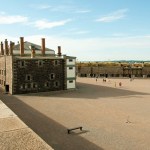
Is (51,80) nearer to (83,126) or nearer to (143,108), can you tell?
(143,108)

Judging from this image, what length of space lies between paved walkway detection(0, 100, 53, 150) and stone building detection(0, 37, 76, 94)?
27.9 metres

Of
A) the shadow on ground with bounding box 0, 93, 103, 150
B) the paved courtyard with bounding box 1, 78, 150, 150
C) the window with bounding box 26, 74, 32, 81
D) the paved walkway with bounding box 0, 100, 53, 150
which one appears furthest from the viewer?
the window with bounding box 26, 74, 32, 81

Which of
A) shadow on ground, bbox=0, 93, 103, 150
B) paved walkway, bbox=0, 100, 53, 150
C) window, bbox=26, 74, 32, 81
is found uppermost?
window, bbox=26, 74, 32, 81

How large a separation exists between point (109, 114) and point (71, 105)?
8070 millimetres

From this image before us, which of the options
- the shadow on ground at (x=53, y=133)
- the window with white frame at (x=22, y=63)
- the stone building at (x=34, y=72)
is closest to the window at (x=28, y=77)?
the stone building at (x=34, y=72)

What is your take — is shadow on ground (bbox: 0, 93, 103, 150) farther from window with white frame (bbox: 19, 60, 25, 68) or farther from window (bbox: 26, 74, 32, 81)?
window with white frame (bbox: 19, 60, 25, 68)

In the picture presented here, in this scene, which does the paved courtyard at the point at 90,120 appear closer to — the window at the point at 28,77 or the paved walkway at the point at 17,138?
the paved walkway at the point at 17,138

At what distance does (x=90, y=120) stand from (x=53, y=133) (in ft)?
21.3

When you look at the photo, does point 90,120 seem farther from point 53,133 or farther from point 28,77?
point 28,77

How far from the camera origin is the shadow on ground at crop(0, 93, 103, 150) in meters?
21.1

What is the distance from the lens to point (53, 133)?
2447 centimetres

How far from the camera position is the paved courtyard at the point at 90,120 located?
72.1 ft

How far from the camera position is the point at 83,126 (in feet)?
88.9

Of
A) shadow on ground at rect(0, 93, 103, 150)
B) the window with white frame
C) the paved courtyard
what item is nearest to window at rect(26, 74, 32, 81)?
the window with white frame
